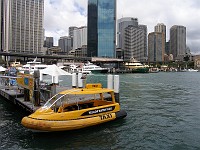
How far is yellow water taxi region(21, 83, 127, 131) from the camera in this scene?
1496cm

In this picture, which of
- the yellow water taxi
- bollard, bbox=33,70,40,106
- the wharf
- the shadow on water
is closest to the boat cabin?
the yellow water taxi

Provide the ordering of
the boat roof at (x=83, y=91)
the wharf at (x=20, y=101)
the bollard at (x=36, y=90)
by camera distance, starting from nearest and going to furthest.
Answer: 1. the boat roof at (x=83, y=91)
2. the wharf at (x=20, y=101)
3. the bollard at (x=36, y=90)

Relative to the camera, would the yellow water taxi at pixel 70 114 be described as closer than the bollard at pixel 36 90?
Yes

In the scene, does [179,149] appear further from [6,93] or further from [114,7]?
[114,7]

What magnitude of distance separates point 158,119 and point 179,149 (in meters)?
6.79

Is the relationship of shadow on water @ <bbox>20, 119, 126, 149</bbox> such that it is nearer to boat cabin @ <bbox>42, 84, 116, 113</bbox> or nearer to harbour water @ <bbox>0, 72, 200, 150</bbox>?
harbour water @ <bbox>0, 72, 200, 150</bbox>

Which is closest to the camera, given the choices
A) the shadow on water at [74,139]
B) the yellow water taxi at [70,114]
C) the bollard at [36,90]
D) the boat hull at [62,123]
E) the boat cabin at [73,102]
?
the shadow on water at [74,139]

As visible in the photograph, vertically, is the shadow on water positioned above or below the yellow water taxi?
below

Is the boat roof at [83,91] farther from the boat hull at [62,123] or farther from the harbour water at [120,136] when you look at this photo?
the harbour water at [120,136]

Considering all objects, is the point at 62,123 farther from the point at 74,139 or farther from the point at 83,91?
the point at 83,91

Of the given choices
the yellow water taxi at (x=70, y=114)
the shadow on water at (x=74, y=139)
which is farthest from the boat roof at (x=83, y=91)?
the shadow on water at (x=74, y=139)

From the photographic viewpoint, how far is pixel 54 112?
15.6 meters

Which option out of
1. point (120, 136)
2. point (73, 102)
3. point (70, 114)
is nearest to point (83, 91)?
point (73, 102)

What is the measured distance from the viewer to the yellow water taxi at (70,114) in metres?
15.0
